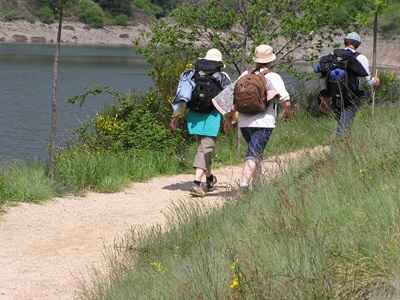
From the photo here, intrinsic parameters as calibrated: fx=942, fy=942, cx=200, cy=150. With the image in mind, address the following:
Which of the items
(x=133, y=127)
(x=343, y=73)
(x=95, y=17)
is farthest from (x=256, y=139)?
(x=95, y=17)

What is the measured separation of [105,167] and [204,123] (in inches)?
76.7

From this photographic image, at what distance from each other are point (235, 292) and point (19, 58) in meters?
61.0

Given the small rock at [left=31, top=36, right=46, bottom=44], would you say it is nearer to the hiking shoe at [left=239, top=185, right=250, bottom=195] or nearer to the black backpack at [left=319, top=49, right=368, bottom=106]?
the black backpack at [left=319, top=49, right=368, bottom=106]

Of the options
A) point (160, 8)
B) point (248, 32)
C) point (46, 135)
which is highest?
point (248, 32)

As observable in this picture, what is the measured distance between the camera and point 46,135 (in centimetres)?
2333

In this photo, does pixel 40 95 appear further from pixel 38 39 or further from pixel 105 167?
pixel 38 39

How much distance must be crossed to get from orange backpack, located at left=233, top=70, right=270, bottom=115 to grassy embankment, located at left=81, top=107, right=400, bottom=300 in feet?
3.20

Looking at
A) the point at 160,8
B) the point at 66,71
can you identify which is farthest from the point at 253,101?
the point at 160,8

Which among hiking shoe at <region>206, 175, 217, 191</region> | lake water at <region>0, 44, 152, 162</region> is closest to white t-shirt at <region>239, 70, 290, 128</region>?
hiking shoe at <region>206, 175, 217, 191</region>

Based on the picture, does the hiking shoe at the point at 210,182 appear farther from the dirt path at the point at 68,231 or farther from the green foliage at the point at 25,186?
the green foliage at the point at 25,186

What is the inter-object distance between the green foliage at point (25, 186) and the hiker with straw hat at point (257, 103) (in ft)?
7.47

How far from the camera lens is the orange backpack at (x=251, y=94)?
8.83 metres

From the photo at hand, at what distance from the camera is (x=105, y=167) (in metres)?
11.5

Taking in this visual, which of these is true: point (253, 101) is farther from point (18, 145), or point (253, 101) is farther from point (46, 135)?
point (46, 135)
